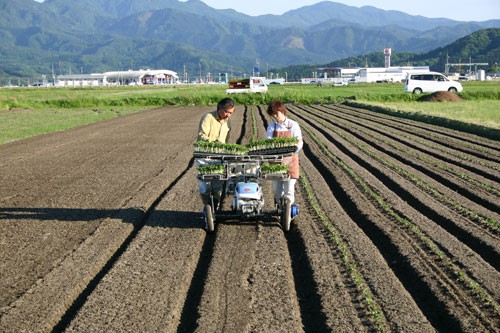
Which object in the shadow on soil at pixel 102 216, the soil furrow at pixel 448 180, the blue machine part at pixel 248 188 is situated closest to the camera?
the blue machine part at pixel 248 188

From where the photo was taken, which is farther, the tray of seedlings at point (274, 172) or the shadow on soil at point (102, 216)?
the shadow on soil at point (102, 216)

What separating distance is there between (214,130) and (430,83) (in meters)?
39.9

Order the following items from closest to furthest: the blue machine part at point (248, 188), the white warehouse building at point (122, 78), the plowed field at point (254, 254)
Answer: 1. the plowed field at point (254, 254)
2. the blue machine part at point (248, 188)
3. the white warehouse building at point (122, 78)

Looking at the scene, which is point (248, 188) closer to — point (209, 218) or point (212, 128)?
point (209, 218)

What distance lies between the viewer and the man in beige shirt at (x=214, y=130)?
23.0 feet

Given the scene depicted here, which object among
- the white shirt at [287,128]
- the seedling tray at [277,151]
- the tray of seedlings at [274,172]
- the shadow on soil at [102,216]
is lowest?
the shadow on soil at [102,216]

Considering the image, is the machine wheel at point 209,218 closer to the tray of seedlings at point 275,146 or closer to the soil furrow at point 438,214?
the tray of seedlings at point 275,146

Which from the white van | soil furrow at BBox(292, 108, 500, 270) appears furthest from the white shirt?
the white van

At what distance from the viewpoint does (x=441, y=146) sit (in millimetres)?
16203

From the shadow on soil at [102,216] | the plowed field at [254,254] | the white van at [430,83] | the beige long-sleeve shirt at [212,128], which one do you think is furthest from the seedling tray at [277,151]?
the white van at [430,83]

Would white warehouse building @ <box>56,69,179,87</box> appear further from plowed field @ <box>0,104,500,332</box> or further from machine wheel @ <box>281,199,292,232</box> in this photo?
machine wheel @ <box>281,199,292,232</box>

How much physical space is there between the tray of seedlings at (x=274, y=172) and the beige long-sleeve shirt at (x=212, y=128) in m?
0.72

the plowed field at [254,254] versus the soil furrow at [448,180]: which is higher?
the plowed field at [254,254]

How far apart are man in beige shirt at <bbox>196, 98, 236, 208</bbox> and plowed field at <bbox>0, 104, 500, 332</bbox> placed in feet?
1.89
